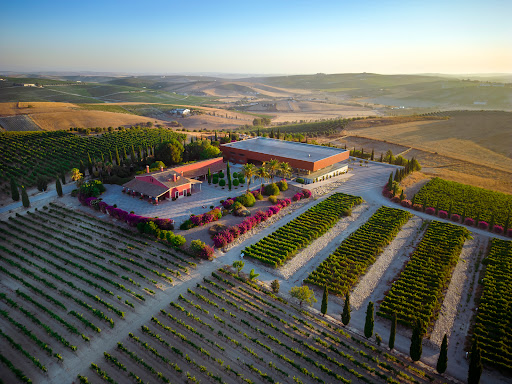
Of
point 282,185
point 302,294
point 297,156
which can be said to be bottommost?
point 302,294

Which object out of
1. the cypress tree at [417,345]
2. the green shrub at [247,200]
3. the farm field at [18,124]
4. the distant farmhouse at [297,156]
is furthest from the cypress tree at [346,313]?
the farm field at [18,124]

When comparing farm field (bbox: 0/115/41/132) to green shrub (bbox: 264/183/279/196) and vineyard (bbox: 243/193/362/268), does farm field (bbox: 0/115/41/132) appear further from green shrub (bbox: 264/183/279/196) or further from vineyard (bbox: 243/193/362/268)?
vineyard (bbox: 243/193/362/268)

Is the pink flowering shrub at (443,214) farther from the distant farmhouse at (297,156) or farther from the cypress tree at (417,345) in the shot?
the cypress tree at (417,345)

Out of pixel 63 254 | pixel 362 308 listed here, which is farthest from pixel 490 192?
pixel 63 254

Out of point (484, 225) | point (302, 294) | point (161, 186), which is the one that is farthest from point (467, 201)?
point (161, 186)

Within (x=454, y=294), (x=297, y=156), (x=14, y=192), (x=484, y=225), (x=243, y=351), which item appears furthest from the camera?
(x=297, y=156)

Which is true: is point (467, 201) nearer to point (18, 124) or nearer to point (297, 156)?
point (297, 156)

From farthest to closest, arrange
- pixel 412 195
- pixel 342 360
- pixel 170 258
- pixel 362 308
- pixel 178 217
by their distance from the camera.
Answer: pixel 412 195 → pixel 178 217 → pixel 170 258 → pixel 362 308 → pixel 342 360

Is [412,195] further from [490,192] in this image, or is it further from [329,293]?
[329,293]
